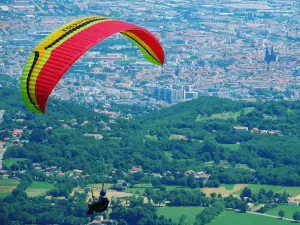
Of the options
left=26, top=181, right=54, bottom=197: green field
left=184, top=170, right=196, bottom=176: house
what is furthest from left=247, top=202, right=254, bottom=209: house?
left=26, top=181, right=54, bottom=197: green field

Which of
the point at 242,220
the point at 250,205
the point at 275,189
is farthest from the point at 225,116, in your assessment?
the point at 242,220

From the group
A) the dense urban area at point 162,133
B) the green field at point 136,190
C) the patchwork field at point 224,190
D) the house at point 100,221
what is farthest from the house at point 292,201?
the house at point 100,221

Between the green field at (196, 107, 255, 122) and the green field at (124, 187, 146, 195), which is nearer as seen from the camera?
the green field at (124, 187, 146, 195)

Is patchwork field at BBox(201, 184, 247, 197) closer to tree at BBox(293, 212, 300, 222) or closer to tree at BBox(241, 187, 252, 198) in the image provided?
tree at BBox(241, 187, 252, 198)

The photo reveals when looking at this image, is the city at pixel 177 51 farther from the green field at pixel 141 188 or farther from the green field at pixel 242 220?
the green field at pixel 242 220

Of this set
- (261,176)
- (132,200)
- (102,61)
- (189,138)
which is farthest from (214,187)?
(102,61)
